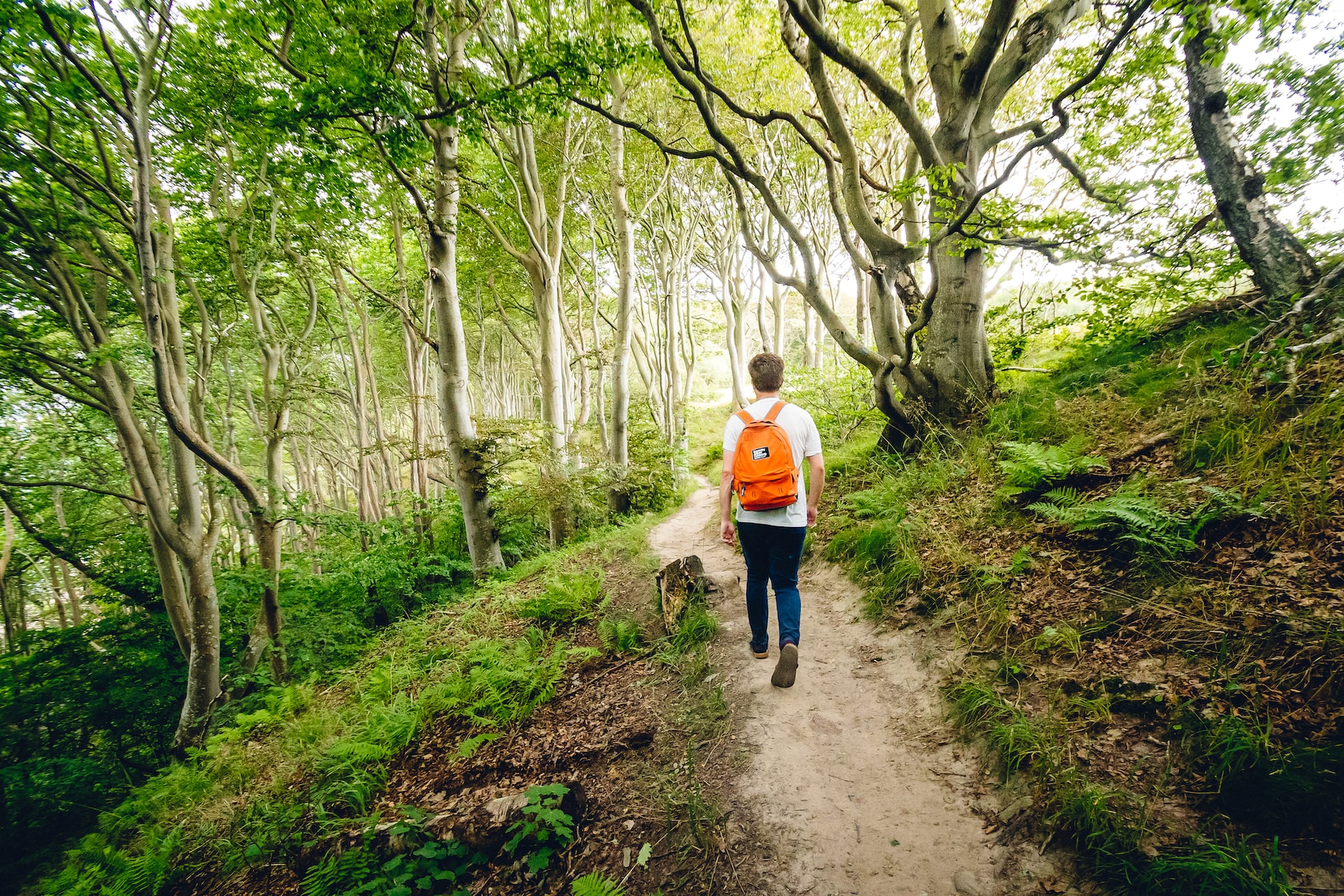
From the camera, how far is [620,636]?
184 inches

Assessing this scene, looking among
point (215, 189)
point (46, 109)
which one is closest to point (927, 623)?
point (46, 109)

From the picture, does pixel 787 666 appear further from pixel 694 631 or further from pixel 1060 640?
pixel 1060 640

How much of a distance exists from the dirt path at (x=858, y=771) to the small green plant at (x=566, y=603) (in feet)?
7.26

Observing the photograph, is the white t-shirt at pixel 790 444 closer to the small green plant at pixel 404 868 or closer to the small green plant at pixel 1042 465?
the small green plant at pixel 1042 465

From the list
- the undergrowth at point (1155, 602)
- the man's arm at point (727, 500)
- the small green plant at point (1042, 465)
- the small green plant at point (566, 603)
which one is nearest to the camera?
the undergrowth at point (1155, 602)

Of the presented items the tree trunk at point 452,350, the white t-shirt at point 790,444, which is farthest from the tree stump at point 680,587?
the tree trunk at point 452,350

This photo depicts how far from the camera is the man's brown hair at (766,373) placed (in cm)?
354

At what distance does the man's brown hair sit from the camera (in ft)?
11.6

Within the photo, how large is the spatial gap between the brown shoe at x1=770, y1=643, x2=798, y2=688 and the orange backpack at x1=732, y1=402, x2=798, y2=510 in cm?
104

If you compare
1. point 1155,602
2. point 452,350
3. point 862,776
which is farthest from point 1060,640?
point 452,350

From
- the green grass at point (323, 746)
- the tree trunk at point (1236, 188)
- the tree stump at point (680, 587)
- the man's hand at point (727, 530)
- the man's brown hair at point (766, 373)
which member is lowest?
the green grass at point (323, 746)

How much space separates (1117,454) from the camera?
3807mm

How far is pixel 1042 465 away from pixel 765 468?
2.50 meters

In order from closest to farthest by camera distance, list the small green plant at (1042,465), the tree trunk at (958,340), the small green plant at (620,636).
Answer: the small green plant at (1042,465) < the small green plant at (620,636) < the tree trunk at (958,340)
